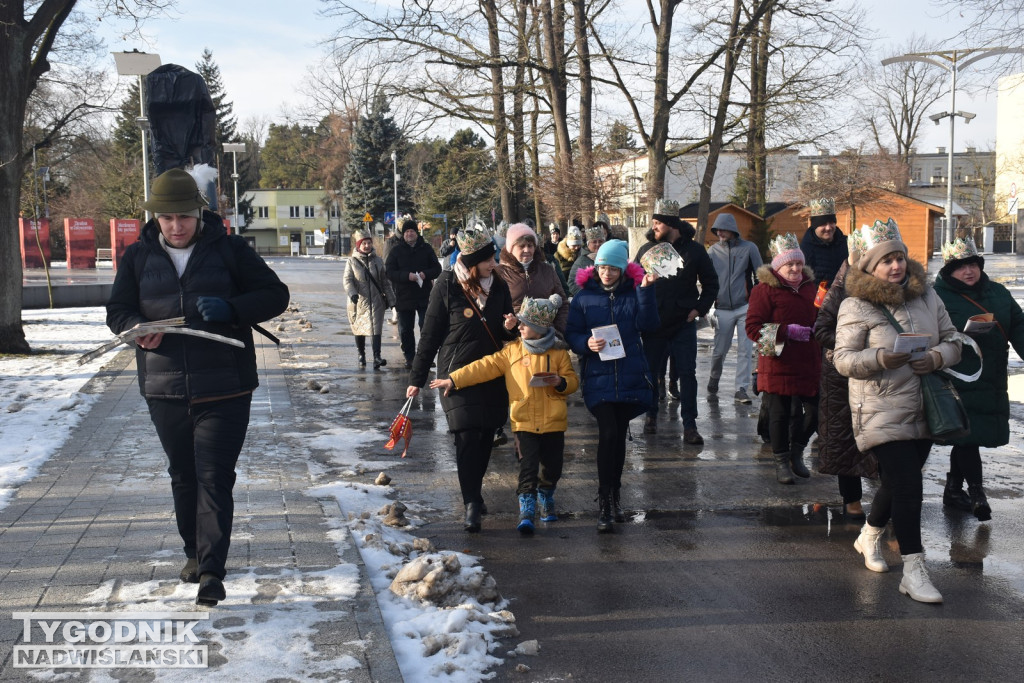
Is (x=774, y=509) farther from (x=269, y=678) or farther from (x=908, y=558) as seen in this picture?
(x=269, y=678)

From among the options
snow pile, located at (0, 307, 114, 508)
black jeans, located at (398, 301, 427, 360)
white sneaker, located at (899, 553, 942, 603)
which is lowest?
white sneaker, located at (899, 553, 942, 603)

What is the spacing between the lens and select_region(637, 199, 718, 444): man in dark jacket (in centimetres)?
914

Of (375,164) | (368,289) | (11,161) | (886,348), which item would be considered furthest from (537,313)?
(375,164)

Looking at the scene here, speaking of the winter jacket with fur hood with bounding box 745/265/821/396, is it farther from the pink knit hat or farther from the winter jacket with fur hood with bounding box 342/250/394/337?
the winter jacket with fur hood with bounding box 342/250/394/337

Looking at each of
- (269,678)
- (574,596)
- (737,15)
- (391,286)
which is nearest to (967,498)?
(574,596)

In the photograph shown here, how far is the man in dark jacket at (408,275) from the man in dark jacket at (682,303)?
4.08 metres

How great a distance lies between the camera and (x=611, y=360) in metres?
6.34

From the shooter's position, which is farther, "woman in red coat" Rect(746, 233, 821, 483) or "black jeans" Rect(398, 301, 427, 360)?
"black jeans" Rect(398, 301, 427, 360)

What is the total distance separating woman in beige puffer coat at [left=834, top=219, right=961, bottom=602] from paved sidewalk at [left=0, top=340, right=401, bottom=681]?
9.08 ft

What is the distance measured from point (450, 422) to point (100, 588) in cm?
227

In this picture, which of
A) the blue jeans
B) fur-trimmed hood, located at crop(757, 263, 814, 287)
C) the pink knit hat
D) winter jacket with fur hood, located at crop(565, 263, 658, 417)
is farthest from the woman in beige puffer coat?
the blue jeans

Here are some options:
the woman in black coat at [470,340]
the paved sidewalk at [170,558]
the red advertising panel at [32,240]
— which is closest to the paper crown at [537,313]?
the woman in black coat at [470,340]

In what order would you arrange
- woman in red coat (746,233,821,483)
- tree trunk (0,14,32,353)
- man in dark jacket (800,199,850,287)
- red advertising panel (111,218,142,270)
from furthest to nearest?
red advertising panel (111,218,142,270), tree trunk (0,14,32,353), man in dark jacket (800,199,850,287), woman in red coat (746,233,821,483)

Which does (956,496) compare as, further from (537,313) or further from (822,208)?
(822,208)
